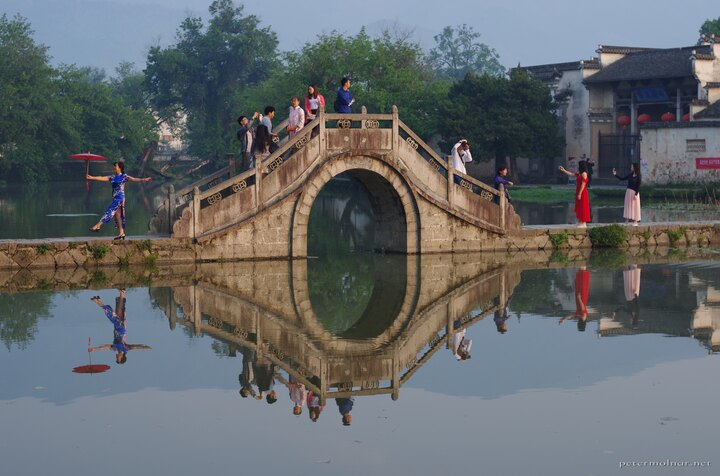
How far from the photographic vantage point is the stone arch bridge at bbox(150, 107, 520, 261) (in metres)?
24.2

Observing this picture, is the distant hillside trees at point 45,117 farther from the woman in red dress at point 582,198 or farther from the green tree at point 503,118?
the woman in red dress at point 582,198

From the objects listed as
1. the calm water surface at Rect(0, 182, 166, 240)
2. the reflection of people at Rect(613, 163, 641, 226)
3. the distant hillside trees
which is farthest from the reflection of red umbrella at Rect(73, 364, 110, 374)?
the distant hillside trees

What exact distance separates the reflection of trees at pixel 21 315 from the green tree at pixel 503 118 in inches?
1516

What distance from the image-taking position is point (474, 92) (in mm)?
58344

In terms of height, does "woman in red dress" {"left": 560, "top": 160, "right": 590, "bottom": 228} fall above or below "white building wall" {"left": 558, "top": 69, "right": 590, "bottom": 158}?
below

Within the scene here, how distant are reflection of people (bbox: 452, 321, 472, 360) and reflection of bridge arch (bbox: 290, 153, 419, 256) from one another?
26.7 feet

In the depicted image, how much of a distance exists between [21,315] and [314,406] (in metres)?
7.21

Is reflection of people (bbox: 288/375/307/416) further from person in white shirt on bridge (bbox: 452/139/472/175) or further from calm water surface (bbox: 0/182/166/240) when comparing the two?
calm water surface (bbox: 0/182/166/240)

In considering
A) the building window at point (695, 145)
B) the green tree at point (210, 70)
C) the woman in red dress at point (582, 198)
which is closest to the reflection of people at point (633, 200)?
the woman in red dress at point (582, 198)

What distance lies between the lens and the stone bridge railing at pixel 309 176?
79.0ft

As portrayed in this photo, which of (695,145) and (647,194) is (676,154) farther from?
(647,194)

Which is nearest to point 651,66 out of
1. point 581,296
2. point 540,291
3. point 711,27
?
point 711,27

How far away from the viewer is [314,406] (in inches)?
501

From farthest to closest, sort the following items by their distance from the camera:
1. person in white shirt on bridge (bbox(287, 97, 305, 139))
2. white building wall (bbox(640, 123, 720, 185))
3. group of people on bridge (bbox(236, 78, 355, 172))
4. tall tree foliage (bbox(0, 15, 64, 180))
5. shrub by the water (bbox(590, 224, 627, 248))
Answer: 1. tall tree foliage (bbox(0, 15, 64, 180))
2. white building wall (bbox(640, 123, 720, 185))
3. shrub by the water (bbox(590, 224, 627, 248))
4. person in white shirt on bridge (bbox(287, 97, 305, 139))
5. group of people on bridge (bbox(236, 78, 355, 172))
